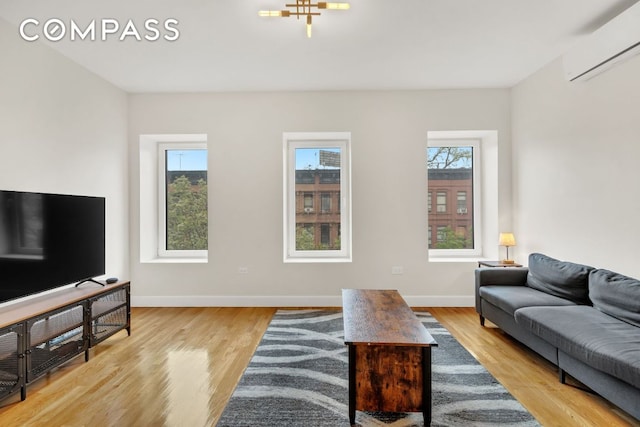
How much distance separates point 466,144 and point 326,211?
7.05 feet

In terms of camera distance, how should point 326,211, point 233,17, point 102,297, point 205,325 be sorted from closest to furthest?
point 233,17
point 102,297
point 205,325
point 326,211

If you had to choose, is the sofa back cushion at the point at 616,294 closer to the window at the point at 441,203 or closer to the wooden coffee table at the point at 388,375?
the wooden coffee table at the point at 388,375

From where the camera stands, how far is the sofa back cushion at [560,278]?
116 inches

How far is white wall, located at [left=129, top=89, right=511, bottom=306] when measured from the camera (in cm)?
446

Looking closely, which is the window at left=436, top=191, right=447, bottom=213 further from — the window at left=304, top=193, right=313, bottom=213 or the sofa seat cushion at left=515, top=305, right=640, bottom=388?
the sofa seat cushion at left=515, top=305, right=640, bottom=388

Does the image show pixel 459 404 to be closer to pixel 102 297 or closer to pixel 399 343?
pixel 399 343

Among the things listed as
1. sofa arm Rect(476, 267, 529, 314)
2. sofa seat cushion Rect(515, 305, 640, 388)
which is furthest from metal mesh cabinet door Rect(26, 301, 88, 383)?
sofa arm Rect(476, 267, 529, 314)

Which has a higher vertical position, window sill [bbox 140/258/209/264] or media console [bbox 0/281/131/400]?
window sill [bbox 140/258/209/264]

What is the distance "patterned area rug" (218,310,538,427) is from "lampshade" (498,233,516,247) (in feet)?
5.10

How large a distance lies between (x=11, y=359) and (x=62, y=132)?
6.97ft

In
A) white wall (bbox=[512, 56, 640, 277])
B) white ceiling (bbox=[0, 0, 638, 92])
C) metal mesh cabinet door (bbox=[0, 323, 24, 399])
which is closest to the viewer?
metal mesh cabinet door (bbox=[0, 323, 24, 399])

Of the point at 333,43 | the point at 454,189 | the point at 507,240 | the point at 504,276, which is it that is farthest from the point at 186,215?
the point at 507,240

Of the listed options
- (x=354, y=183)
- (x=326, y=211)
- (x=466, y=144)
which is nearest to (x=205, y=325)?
(x=326, y=211)

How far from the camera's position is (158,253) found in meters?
4.88
